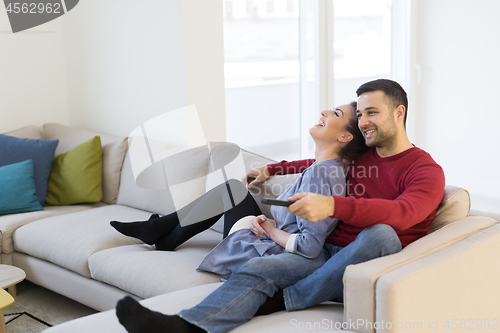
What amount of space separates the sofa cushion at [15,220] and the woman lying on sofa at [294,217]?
1.09m

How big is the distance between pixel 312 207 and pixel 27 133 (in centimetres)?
261

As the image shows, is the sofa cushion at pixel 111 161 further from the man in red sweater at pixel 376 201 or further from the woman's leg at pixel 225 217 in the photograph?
the man in red sweater at pixel 376 201

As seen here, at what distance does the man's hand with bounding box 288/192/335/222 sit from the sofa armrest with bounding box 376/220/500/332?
24 cm

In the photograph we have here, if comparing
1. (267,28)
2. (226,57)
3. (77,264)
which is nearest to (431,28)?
(267,28)

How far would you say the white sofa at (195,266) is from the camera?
4.49 ft

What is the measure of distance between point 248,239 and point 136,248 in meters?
0.64

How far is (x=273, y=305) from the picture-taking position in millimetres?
1573

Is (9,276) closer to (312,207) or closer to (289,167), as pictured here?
(289,167)

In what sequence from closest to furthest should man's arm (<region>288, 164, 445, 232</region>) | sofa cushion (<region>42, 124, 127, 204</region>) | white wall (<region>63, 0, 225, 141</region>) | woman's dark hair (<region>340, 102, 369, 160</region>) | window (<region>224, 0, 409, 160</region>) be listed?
man's arm (<region>288, 164, 445, 232</region>), woman's dark hair (<region>340, 102, 369, 160</region>), white wall (<region>63, 0, 225, 141</region>), sofa cushion (<region>42, 124, 127, 204</region>), window (<region>224, 0, 409, 160</region>)

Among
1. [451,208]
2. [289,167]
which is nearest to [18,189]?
[289,167]

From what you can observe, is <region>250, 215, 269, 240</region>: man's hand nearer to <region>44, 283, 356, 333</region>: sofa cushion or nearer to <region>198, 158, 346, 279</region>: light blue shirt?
<region>198, 158, 346, 279</region>: light blue shirt

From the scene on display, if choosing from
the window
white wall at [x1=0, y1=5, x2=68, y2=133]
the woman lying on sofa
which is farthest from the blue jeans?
white wall at [x1=0, y1=5, x2=68, y2=133]

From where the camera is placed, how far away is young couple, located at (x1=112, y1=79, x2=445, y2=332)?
1.44 meters

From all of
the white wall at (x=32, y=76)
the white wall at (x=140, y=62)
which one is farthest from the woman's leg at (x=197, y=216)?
the white wall at (x=32, y=76)
